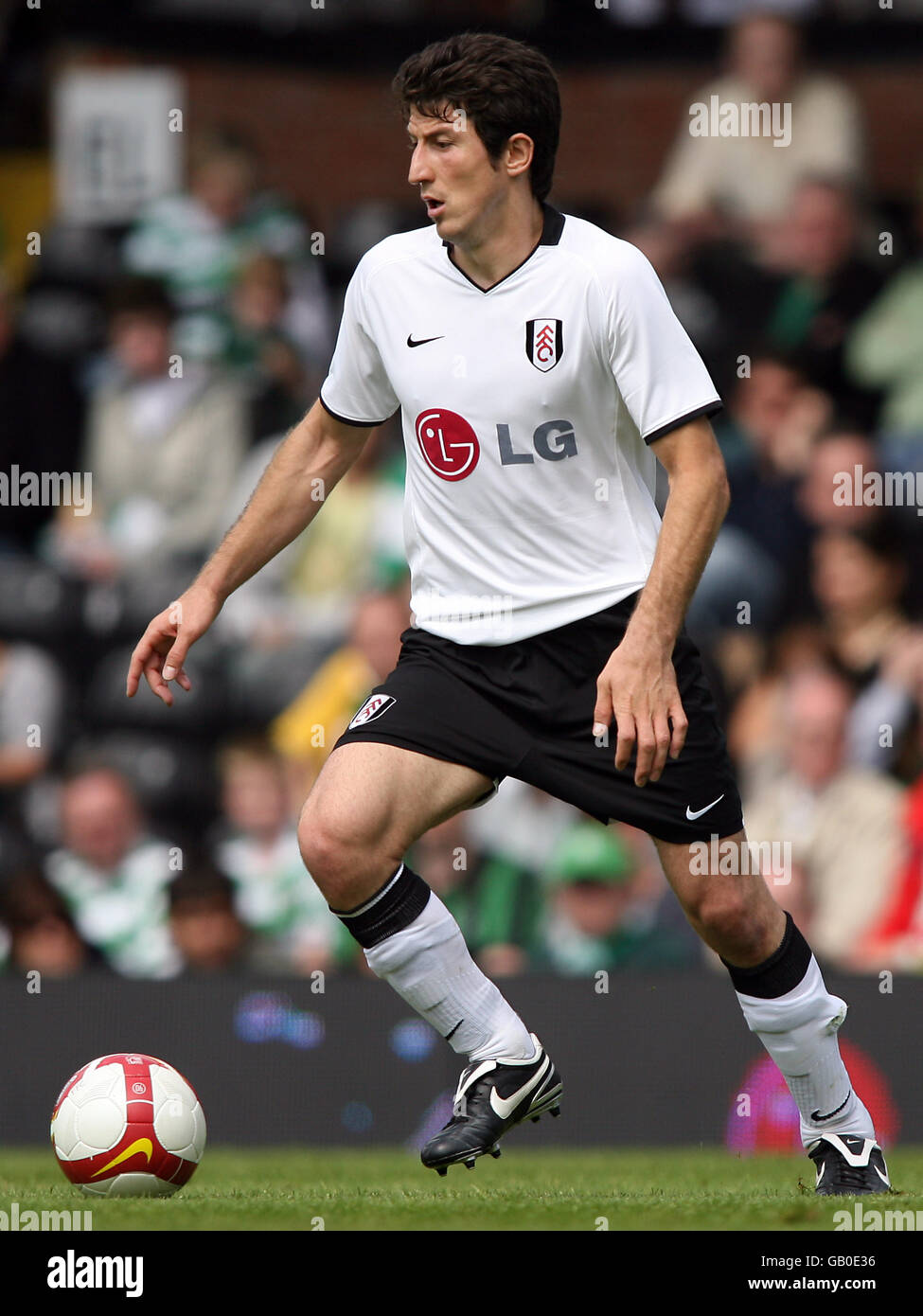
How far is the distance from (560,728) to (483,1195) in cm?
111

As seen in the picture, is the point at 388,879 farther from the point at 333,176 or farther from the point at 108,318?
the point at 333,176

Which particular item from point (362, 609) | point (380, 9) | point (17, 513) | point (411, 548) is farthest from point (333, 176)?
point (411, 548)

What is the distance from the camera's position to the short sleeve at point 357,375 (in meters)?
4.94

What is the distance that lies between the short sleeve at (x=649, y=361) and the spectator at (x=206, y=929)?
4270 mm

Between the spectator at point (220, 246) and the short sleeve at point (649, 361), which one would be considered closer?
the short sleeve at point (649, 361)

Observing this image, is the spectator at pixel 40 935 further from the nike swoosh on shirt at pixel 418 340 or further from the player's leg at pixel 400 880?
the nike swoosh on shirt at pixel 418 340

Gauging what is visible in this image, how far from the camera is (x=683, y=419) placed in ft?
14.9

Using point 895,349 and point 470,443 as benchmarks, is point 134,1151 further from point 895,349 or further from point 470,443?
point 895,349

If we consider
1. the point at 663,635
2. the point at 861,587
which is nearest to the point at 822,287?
the point at 861,587

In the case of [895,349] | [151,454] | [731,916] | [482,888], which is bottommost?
[482,888]

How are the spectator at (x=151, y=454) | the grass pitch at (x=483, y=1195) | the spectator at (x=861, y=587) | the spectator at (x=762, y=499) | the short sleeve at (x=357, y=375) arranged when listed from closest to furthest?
the grass pitch at (x=483, y=1195)
the short sleeve at (x=357, y=375)
the spectator at (x=861, y=587)
the spectator at (x=762, y=499)
the spectator at (x=151, y=454)

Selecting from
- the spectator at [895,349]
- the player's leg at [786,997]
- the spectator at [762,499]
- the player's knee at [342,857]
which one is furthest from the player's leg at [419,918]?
the spectator at [895,349]

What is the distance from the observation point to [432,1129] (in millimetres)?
7449

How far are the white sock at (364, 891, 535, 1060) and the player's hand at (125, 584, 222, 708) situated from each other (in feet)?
2.51
